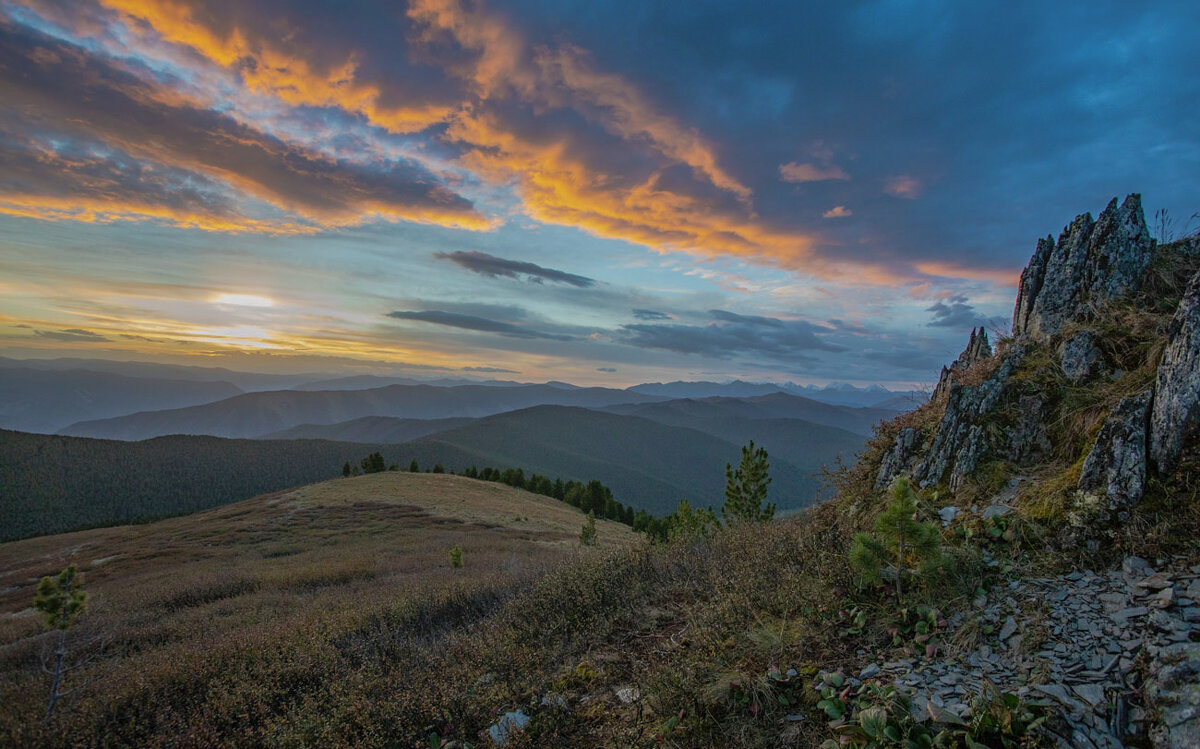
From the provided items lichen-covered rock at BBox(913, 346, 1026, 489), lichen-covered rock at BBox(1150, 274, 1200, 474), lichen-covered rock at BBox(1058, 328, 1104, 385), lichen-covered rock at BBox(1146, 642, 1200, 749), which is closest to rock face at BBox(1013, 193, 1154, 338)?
lichen-covered rock at BBox(1058, 328, 1104, 385)

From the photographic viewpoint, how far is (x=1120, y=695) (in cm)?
332

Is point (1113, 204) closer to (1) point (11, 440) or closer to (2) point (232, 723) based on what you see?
(2) point (232, 723)

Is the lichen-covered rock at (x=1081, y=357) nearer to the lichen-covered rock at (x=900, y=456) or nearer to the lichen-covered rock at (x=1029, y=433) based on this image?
the lichen-covered rock at (x=1029, y=433)

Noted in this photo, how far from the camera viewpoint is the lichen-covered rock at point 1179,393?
16.1 ft

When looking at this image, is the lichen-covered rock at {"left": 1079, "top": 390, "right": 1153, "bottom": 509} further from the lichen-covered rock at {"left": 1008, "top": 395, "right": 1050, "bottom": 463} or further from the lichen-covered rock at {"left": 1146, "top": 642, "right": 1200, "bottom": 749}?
the lichen-covered rock at {"left": 1146, "top": 642, "right": 1200, "bottom": 749}

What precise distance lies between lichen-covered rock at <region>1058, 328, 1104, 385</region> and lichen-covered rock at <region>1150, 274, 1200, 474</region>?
1678 millimetres

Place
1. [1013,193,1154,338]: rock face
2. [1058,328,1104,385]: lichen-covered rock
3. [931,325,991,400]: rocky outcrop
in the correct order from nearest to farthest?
1. [1058,328,1104,385]: lichen-covered rock
2. [1013,193,1154,338]: rock face
3. [931,325,991,400]: rocky outcrop

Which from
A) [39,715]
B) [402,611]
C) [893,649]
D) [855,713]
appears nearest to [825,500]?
[893,649]

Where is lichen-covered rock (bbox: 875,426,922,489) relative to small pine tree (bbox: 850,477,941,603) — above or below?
above

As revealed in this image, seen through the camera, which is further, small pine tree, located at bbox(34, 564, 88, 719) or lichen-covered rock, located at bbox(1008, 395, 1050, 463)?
small pine tree, located at bbox(34, 564, 88, 719)

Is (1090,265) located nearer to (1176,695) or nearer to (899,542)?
(899,542)

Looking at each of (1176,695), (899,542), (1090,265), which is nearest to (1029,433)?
(899,542)

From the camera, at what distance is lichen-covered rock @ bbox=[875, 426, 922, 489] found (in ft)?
27.5

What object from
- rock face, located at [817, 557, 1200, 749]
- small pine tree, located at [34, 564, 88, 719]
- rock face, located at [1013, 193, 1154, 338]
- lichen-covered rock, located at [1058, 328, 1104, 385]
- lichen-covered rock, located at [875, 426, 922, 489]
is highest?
rock face, located at [1013, 193, 1154, 338]
